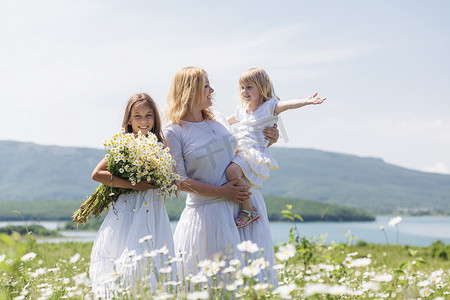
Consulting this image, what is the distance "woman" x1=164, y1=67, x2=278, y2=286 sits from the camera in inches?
218

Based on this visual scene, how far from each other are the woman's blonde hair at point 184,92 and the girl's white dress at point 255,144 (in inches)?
36.3

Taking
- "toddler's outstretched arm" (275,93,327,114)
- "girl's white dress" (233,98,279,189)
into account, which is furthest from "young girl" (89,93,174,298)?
"toddler's outstretched arm" (275,93,327,114)

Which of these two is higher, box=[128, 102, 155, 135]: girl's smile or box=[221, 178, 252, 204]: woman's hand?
box=[128, 102, 155, 135]: girl's smile

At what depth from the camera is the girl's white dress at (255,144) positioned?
589cm

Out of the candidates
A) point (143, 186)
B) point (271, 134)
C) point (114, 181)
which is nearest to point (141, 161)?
point (143, 186)

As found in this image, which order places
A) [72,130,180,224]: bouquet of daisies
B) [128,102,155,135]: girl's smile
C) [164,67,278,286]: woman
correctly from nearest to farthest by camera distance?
[72,130,180,224]: bouquet of daisies
[164,67,278,286]: woman
[128,102,155,135]: girl's smile

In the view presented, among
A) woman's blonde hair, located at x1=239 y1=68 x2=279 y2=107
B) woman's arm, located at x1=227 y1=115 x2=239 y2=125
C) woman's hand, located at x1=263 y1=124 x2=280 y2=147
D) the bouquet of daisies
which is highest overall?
woman's blonde hair, located at x1=239 y1=68 x2=279 y2=107

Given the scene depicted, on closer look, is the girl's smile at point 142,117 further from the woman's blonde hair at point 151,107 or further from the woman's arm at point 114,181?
the woman's arm at point 114,181

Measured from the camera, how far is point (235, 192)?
562 centimetres

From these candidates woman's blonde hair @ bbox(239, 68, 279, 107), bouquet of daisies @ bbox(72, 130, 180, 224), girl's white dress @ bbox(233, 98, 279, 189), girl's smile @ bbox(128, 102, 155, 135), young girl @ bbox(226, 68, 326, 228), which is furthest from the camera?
woman's blonde hair @ bbox(239, 68, 279, 107)

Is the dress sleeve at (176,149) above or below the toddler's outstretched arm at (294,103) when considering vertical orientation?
below

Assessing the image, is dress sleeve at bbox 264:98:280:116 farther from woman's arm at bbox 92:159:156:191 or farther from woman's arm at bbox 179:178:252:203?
woman's arm at bbox 92:159:156:191

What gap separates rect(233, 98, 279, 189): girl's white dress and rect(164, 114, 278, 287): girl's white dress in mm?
260

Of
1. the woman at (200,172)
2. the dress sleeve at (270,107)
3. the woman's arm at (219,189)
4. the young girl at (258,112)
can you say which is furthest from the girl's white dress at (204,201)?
the dress sleeve at (270,107)
